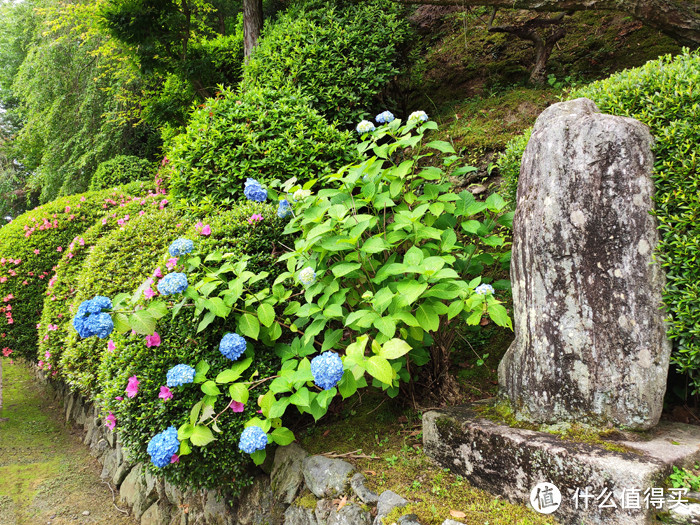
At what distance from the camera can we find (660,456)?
1.71 meters

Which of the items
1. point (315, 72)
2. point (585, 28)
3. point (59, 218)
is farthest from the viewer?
point (59, 218)

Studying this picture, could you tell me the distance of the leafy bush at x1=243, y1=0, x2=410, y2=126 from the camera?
4551 millimetres

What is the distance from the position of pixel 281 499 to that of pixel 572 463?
171 cm

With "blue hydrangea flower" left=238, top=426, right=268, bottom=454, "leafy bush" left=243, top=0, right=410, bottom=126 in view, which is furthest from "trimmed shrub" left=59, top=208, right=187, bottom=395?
"blue hydrangea flower" left=238, top=426, right=268, bottom=454

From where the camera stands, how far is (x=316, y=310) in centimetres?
231

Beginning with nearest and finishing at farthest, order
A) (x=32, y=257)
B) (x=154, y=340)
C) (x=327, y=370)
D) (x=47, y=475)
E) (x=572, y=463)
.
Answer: (x=572, y=463), (x=327, y=370), (x=154, y=340), (x=47, y=475), (x=32, y=257)

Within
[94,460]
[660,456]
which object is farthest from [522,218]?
[94,460]

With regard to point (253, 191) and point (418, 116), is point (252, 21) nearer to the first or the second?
point (253, 191)

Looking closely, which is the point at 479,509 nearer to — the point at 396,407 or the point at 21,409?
the point at 396,407

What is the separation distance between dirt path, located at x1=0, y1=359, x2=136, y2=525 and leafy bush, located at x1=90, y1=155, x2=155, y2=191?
4268 millimetres

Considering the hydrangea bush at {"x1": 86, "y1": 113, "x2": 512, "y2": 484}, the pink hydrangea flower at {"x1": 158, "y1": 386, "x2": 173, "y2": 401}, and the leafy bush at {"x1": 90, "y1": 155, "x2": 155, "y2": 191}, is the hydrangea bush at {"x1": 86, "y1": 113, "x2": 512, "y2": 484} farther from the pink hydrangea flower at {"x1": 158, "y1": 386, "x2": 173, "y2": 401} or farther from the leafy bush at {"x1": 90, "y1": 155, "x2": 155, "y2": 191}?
the leafy bush at {"x1": 90, "y1": 155, "x2": 155, "y2": 191}

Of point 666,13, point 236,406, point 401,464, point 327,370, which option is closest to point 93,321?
point 236,406

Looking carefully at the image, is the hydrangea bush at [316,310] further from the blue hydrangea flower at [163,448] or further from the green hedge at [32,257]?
the green hedge at [32,257]

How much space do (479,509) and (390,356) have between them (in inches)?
31.6
